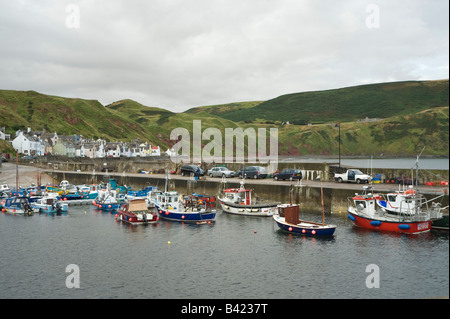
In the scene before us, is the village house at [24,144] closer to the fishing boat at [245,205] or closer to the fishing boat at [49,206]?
the fishing boat at [49,206]

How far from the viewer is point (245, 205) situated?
170 ft

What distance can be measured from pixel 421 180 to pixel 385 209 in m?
12.8

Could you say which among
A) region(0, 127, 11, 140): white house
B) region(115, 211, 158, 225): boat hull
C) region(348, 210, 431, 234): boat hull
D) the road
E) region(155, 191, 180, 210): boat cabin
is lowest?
region(115, 211, 158, 225): boat hull

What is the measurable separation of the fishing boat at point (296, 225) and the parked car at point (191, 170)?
3374 centimetres

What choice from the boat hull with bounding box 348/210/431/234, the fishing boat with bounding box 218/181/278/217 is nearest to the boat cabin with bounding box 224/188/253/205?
the fishing boat with bounding box 218/181/278/217

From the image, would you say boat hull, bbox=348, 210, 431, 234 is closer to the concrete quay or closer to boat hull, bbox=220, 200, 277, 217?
the concrete quay

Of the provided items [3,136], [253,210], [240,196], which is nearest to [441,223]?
[253,210]

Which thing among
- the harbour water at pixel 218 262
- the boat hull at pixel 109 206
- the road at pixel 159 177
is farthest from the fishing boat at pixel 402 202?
the boat hull at pixel 109 206

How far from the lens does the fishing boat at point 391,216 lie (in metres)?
37.7

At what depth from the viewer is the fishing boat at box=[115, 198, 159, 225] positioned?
1854 inches

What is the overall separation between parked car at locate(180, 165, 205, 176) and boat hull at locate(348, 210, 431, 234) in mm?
37561

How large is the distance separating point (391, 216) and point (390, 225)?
2.34m

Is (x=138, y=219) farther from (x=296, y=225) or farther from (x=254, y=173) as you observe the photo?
(x=254, y=173)

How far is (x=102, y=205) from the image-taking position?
195ft
